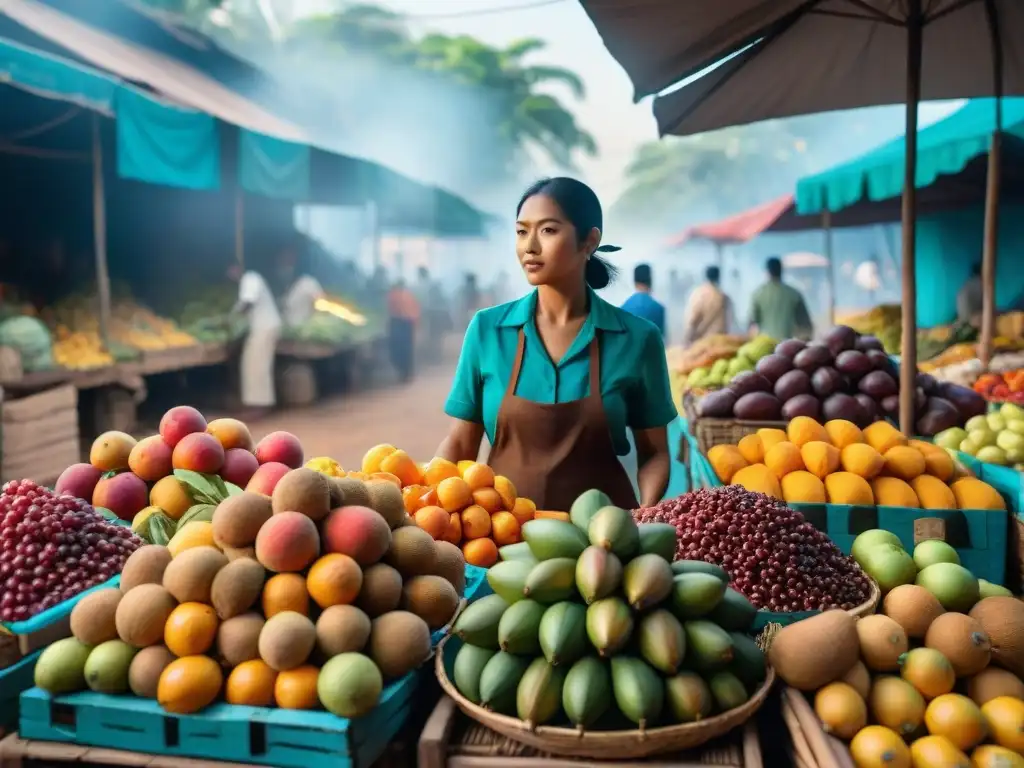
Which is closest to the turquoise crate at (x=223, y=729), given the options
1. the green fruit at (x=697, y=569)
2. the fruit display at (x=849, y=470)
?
the green fruit at (x=697, y=569)

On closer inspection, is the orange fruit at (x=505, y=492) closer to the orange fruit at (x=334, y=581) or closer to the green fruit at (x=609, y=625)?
the orange fruit at (x=334, y=581)

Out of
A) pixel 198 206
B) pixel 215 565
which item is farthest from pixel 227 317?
pixel 215 565

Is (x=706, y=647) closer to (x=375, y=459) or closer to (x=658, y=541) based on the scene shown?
(x=658, y=541)

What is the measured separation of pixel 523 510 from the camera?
2.70 m

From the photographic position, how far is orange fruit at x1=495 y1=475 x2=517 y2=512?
267cm

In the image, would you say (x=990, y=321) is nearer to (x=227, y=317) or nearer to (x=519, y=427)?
(x=519, y=427)

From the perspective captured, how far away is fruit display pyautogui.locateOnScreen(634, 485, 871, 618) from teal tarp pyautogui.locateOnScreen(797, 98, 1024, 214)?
569 cm

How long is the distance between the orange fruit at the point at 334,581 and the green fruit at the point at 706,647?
63 cm

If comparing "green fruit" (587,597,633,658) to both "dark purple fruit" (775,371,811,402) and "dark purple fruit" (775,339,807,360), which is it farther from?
"dark purple fruit" (775,339,807,360)

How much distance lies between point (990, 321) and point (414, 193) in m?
11.6

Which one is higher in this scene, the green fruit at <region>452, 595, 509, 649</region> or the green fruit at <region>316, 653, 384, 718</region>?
the green fruit at <region>452, 595, 509, 649</region>

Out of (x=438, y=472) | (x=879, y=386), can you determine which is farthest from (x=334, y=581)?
(x=879, y=386)

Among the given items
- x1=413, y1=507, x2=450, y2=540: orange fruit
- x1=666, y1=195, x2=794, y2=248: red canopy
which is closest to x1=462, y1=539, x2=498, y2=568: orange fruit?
x1=413, y1=507, x2=450, y2=540: orange fruit

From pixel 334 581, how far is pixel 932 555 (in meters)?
1.61
